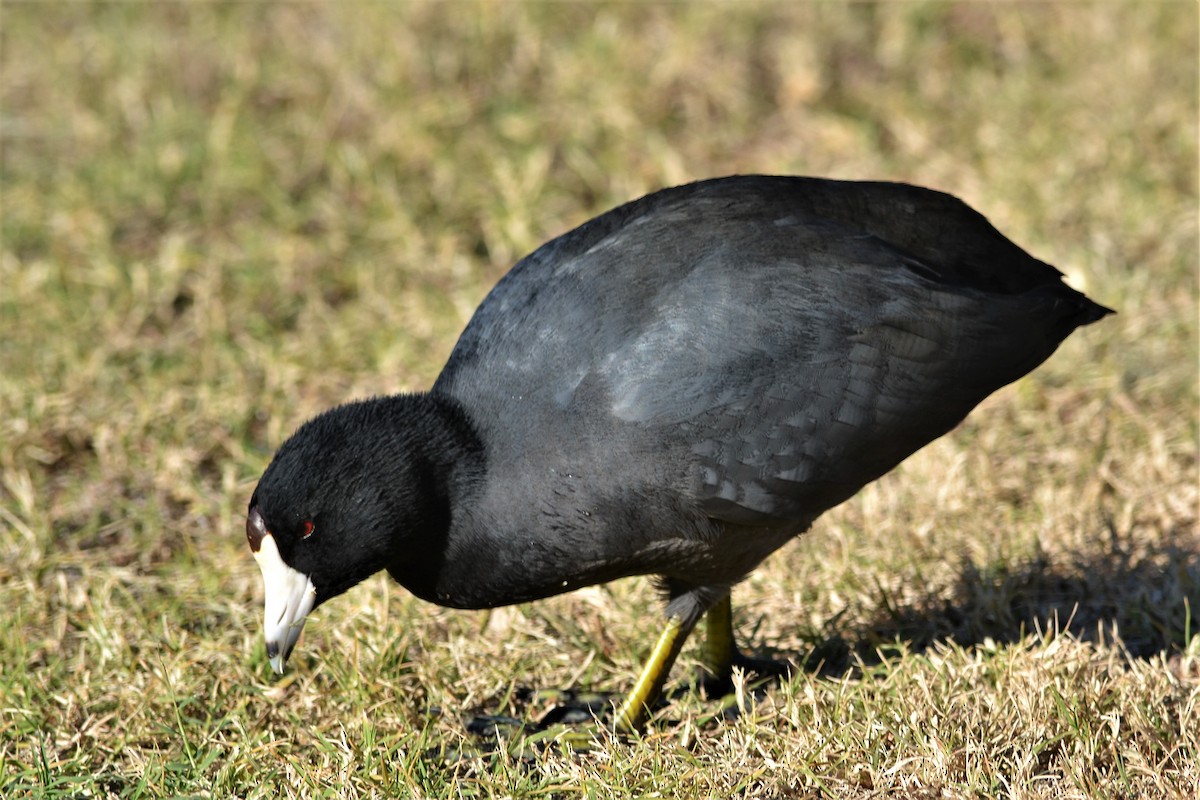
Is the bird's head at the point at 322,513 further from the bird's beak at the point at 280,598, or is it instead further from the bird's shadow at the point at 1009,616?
the bird's shadow at the point at 1009,616

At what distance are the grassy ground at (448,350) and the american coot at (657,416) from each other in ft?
1.26

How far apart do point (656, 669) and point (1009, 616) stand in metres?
0.90

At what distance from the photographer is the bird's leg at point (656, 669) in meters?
3.31

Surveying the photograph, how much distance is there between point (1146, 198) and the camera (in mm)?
5328

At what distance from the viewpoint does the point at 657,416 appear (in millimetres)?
2982

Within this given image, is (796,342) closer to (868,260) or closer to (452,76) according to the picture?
(868,260)

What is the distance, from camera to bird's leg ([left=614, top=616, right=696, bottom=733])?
331 centimetres

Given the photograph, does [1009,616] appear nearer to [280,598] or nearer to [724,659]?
[724,659]

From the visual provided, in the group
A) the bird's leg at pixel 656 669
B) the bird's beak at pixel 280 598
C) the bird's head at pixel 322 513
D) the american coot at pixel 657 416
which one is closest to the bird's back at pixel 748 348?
the american coot at pixel 657 416

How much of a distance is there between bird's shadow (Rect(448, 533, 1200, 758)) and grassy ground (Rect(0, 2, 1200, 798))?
0.04ft

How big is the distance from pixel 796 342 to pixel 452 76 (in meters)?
3.38

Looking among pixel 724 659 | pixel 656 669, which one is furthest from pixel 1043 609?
pixel 656 669

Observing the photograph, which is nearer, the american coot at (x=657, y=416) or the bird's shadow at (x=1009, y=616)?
the american coot at (x=657, y=416)

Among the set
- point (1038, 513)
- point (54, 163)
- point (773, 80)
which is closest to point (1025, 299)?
point (1038, 513)
